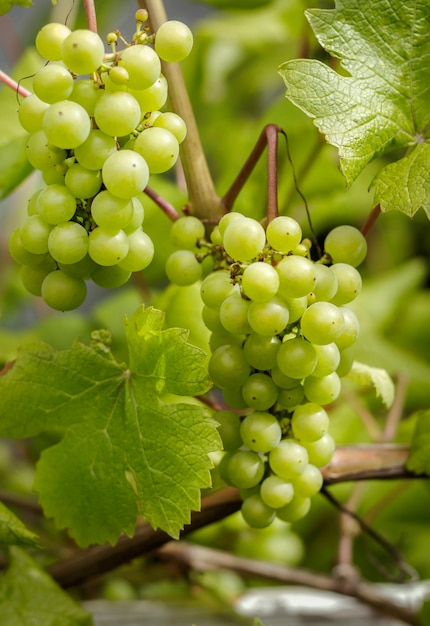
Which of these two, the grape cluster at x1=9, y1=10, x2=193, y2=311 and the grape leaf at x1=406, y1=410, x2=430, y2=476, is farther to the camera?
the grape leaf at x1=406, y1=410, x2=430, y2=476

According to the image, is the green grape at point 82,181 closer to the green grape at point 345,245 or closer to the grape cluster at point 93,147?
the grape cluster at point 93,147

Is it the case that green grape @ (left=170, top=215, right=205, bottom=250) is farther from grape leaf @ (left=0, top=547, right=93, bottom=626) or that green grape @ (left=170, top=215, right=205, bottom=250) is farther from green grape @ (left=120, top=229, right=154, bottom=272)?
grape leaf @ (left=0, top=547, right=93, bottom=626)

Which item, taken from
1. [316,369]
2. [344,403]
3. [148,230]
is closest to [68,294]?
[316,369]

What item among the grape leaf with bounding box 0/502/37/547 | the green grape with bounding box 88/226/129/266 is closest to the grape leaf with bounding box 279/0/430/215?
the green grape with bounding box 88/226/129/266

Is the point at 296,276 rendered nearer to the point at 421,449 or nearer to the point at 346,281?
the point at 346,281

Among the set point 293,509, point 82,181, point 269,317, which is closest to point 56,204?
point 82,181

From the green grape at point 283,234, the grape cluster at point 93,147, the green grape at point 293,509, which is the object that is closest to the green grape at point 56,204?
the grape cluster at point 93,147

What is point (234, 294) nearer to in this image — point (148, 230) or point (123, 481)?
point (123, 481)
